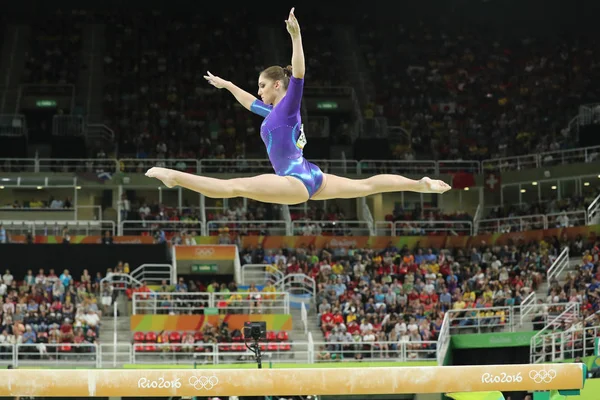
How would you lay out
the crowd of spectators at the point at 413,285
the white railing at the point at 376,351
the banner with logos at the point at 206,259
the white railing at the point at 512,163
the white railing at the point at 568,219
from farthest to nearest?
the white railing at the point at 512,163 → the white railing at the point at 568,219 → the banner with logos at the point at 206,259 → the crowd of spectators at the point at 413,285 → the white railing at the point at 376,351

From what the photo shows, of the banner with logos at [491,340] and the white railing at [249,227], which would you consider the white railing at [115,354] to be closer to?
the white railing at [249,227]

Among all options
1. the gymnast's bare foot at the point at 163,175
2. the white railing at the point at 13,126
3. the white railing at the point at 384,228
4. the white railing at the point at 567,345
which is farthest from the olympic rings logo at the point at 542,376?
the white railing at the point at 13,126

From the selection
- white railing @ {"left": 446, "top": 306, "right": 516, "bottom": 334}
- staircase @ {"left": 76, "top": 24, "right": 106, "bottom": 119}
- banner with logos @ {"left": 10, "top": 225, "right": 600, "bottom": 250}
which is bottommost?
white railing @ {"left": 446, "top": 306, "right": 516, "bottom": 334}

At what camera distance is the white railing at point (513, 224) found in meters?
32.6

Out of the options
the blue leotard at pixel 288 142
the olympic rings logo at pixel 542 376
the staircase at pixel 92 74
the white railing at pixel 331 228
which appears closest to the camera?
the blue leotard at pixel 288 142

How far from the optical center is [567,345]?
80.6 feet

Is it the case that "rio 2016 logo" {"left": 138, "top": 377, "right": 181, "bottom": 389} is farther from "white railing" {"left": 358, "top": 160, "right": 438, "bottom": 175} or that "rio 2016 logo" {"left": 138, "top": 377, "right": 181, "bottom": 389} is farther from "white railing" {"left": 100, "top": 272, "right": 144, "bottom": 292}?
"white railing" {"left": 358, "top": 160, "right": 438, "bottom": 175}

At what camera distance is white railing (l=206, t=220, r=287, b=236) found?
32500 millimetres

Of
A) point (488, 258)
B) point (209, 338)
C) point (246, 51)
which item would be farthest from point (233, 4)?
point (209, 338)

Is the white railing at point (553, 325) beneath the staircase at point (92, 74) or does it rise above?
beneath

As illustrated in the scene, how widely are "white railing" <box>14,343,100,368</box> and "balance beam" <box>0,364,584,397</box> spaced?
1454cm

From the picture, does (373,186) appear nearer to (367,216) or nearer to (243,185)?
(243,185)

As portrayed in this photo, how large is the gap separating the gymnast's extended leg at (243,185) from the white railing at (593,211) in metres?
22.5

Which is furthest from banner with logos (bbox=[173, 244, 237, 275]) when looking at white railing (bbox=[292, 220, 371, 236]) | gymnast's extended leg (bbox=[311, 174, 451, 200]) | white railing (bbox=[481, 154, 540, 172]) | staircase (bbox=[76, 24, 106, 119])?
gymnast's extended leg (bbox=[311, 174, 451, 200])
